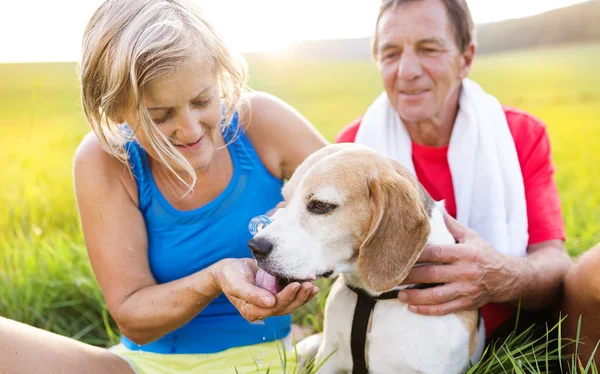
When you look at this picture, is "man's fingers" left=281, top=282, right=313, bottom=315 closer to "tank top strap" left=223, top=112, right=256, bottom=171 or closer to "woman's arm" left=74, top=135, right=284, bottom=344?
"woman's arm" left=74, top=135, right=284, bottom=344

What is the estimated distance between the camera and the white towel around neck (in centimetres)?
310

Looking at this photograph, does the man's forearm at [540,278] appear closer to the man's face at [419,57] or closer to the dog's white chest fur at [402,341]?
the dog's white chest fur at [402,341]

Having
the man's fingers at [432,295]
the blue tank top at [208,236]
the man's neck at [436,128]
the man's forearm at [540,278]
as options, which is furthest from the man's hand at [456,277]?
the man's neck at [436,128]

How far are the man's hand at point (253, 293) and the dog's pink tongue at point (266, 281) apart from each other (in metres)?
0.03

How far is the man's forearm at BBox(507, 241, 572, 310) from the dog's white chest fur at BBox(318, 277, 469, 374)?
0.48m

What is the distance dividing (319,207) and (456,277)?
683 mm

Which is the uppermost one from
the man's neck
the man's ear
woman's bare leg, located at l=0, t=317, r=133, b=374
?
the man's ear

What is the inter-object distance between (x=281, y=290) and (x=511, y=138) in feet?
5.82

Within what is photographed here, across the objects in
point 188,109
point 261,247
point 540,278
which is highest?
point 188,109

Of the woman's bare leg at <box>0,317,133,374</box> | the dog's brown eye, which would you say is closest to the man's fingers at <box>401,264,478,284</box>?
the dog's brown eye

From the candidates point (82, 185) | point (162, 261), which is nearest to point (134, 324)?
point (162, 261)

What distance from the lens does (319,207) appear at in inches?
88.4

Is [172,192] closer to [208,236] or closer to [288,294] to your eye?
[208,236]

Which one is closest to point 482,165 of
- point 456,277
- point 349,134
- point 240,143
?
point 349,134
